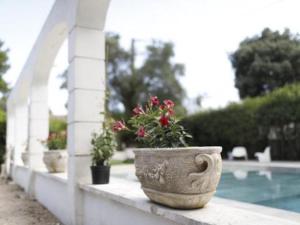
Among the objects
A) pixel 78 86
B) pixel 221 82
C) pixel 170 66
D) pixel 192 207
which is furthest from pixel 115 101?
pixel 192 207

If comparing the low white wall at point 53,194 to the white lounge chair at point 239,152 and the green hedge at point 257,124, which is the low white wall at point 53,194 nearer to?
the green hedge at point 257,124

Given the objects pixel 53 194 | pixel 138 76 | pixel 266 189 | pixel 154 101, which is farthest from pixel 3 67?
pixel 154 101

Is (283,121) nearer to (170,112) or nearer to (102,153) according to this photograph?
(102,153)

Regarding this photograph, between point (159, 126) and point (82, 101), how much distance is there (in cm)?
193

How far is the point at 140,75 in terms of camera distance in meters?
24.9

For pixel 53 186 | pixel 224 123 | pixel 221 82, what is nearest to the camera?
pixel 53 186

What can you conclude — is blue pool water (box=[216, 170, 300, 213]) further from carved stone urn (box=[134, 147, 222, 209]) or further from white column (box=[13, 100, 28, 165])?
white column (box=[13, 100, 28, 165])

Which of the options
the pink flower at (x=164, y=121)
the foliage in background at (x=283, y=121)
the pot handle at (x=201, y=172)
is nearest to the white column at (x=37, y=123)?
the pink flower at (x=164, y=121)

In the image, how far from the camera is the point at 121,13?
28.6 ft

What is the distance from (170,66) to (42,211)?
821 inches

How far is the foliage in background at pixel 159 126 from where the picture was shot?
8.16ft

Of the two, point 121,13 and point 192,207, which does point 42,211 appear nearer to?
point 192,207

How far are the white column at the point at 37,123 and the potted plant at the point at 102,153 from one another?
424 cm

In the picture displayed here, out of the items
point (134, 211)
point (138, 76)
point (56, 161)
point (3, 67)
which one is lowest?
point (134, 211)
